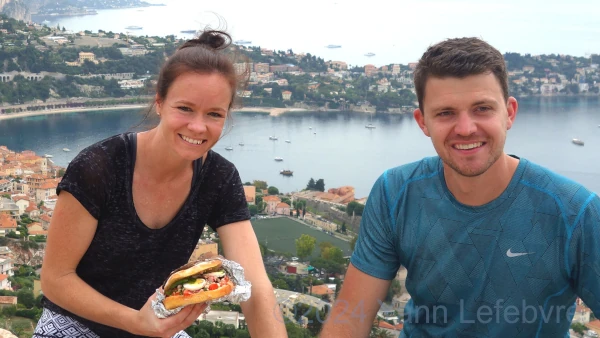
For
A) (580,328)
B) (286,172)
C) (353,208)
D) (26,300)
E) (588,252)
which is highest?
(588,252)

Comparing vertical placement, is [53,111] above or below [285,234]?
below

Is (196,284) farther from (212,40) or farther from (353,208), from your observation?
(353,208)

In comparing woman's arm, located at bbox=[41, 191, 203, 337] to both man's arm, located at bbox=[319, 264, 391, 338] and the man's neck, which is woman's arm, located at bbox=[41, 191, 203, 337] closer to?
man's arm, located at bbox=[319, 264, 391, 338]

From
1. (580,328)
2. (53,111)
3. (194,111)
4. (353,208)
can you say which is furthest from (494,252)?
(53,111)

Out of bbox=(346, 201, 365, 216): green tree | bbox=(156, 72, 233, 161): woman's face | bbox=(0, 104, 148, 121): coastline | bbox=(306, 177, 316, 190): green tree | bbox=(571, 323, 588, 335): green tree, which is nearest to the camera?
bbox=(156, 72, 233, 161): woman's face

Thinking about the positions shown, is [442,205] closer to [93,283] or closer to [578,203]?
[578,203]

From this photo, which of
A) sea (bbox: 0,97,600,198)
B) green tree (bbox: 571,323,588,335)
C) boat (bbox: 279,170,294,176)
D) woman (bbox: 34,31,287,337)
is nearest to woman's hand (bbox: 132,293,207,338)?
woman (bbox: 34,31,287,337)
